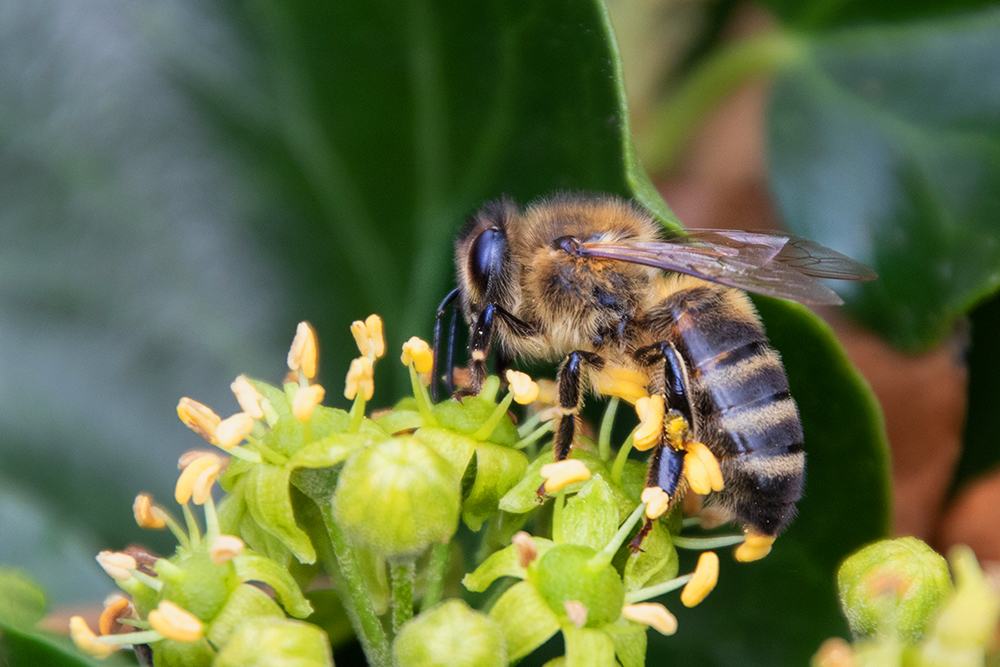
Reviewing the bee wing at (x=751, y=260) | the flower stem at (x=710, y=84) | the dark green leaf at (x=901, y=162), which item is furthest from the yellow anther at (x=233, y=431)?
the flower stem at (x=710, y=84)

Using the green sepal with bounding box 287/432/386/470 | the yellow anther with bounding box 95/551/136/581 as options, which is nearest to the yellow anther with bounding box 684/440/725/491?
the green sepal with bounding box 287/432/386/470

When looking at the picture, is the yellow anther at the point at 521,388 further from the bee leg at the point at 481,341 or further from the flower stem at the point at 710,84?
the flower stem at the point at 710,84

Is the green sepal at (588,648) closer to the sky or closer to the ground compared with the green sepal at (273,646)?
closer to the ground

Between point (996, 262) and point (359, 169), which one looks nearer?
point (996, 262)

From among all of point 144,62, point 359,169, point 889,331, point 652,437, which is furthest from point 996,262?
point 144,62

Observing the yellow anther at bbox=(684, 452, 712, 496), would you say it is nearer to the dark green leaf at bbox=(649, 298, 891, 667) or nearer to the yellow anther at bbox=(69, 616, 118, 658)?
the dark green leaf at bbox=(649, 298, 891, 667)

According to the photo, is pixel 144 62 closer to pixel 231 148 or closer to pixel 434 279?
pixel 231 148

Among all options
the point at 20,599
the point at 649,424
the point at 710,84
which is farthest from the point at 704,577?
the point at 710,84
